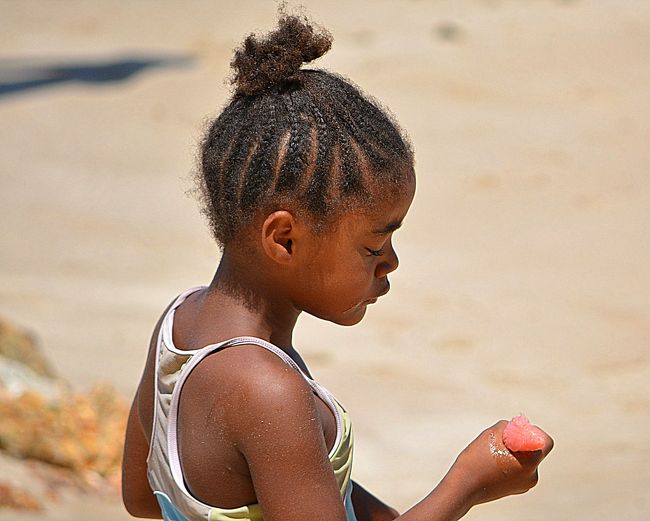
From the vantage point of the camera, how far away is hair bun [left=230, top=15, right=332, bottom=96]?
1.84 metres

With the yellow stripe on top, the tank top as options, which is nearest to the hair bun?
the tank top

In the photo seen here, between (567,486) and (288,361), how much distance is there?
10.9ft

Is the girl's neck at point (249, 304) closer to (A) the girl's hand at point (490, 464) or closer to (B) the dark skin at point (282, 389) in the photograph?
(B) the dark skin at point (282, 389)

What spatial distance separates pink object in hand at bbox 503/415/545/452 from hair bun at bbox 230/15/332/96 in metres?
0.66

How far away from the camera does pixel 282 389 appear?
1.68m

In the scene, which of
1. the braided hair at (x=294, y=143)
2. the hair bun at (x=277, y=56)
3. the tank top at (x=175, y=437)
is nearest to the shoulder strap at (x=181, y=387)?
the tank top at (x=175, y=437)

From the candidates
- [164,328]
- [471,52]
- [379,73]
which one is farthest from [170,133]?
[164,328]

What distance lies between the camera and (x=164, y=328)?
196cm

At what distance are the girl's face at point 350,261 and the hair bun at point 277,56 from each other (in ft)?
0.82

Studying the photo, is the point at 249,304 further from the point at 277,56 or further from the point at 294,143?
the point at 277,56

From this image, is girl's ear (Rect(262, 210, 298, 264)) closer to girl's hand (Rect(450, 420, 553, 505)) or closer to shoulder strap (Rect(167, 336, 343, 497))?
shoulder strap (Rect(167, 336, 343, 497))

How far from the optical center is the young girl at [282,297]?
5.56 feet

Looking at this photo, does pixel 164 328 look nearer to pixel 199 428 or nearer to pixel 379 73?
pixel 199 428

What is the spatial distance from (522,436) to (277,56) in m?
0.73
